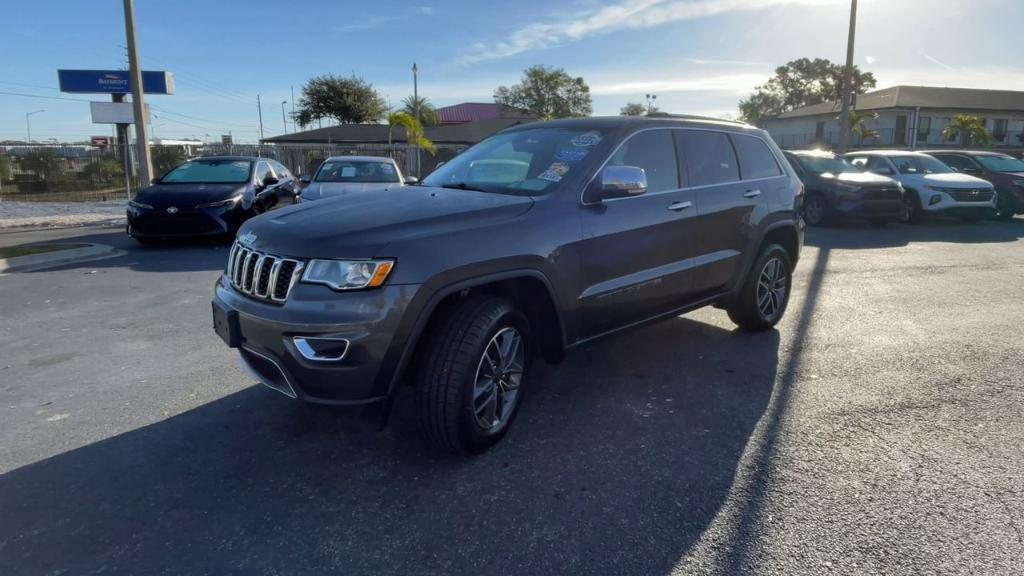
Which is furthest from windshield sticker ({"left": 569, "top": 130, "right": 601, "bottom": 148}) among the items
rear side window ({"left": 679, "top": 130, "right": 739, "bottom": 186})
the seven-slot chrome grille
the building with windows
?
the building with windows

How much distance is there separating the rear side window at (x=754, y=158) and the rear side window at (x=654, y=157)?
947mm

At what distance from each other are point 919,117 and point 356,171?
4094 centimetres

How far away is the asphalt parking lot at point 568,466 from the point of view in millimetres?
2594

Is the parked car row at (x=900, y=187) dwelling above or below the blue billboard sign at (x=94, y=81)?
below

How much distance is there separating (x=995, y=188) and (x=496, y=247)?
53.6 feet

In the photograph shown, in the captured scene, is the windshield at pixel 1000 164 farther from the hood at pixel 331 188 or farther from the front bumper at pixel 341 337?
the front bumper at pixel 341 337

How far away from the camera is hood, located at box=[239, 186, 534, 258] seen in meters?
2.97

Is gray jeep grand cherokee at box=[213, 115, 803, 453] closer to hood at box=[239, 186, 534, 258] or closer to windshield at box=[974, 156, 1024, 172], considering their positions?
hood at box=[239, 186, 534, 258]

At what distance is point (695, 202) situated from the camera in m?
4.50

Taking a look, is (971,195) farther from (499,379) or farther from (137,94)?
(137,94)

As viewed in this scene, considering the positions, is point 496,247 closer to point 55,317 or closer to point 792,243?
point 792,243

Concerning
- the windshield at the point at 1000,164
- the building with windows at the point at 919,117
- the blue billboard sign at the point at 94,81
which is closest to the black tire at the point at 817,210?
the windshield at the point at 1000,164

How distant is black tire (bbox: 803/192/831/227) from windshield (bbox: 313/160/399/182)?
840 cm

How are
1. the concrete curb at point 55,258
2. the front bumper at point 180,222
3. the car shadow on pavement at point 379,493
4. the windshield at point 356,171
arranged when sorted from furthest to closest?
the windshield at point 356,171 → the front bumper at point 180,222 → the concrete curb at point 55,258 → the car shadow on pavement at point 379,493
